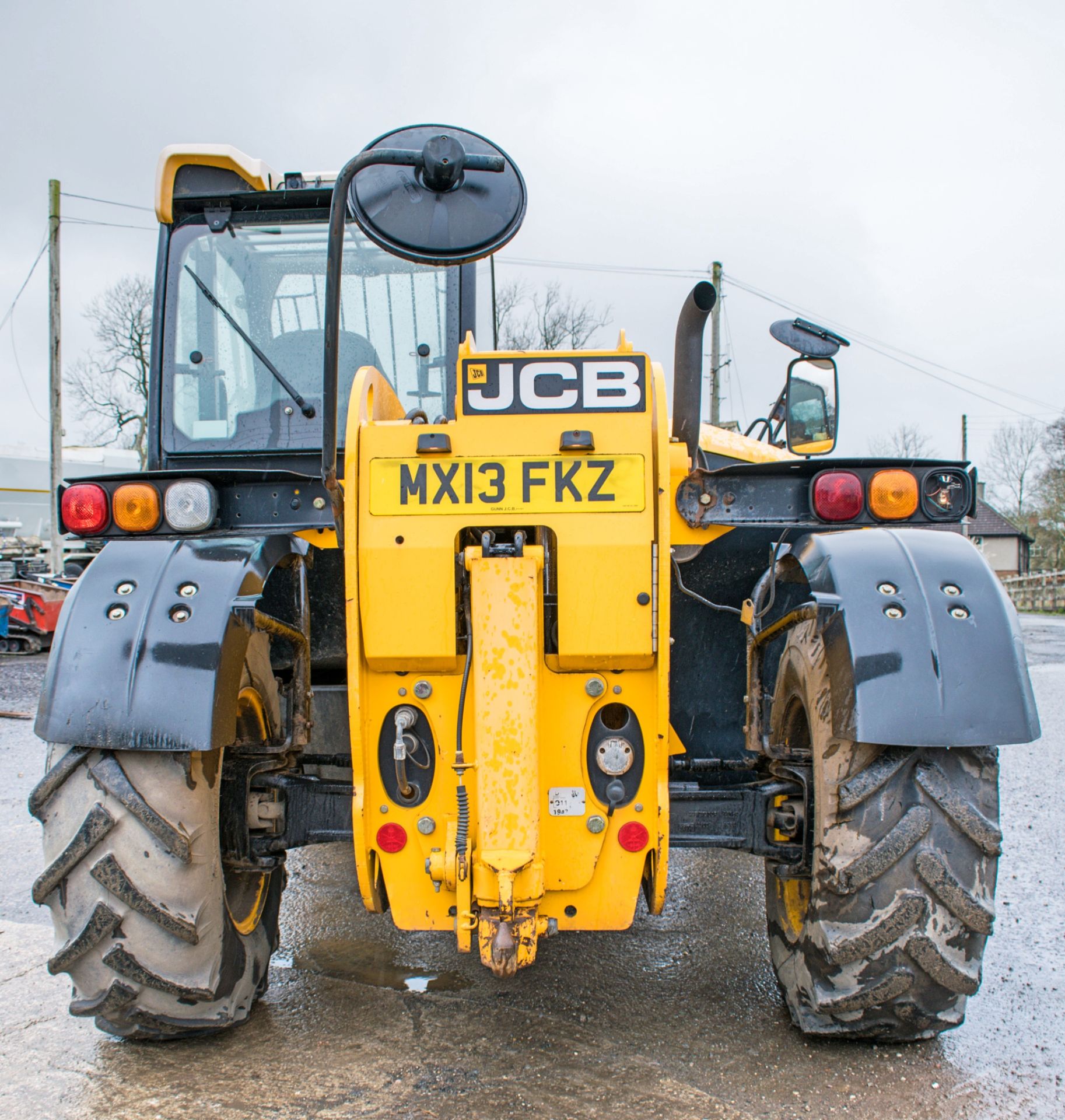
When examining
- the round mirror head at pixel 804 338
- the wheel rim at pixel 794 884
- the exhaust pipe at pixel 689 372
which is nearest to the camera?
the exhaust pipe at pixel 689 372

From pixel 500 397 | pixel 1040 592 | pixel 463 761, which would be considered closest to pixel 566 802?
pixel 463 761

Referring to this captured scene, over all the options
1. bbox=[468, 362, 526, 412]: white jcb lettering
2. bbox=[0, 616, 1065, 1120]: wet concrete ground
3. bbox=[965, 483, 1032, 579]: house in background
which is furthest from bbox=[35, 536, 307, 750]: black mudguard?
bbox=[965, 483, 1032, 579]: house in background

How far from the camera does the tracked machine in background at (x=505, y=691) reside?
2.25m

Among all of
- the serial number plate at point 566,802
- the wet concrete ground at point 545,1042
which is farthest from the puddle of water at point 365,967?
the serial number plate at point 566,802

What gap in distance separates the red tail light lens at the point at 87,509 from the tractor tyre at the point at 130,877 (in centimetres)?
60

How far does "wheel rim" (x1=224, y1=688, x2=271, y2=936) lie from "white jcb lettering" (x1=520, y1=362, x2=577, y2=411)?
1.07 meters

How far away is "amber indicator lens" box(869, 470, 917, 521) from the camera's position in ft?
8.53

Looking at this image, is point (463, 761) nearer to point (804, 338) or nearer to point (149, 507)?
point (149, 507)

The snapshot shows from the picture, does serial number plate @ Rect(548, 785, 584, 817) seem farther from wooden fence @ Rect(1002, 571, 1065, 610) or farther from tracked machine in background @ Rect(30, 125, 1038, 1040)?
wooden fence @ Rect(1002, 571, 1065, 610)

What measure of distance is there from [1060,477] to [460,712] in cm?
4953

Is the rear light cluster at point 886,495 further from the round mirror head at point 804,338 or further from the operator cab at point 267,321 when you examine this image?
the operator cab at point 267,321

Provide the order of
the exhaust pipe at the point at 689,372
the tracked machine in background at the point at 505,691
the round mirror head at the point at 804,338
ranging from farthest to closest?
the round mirror head at the point at 804,338, the exhaust pipe at the point at 689,372, the tracked machine in background at the point at 505,691

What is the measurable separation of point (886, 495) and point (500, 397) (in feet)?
3.52

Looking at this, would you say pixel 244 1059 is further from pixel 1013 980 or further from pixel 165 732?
pixel 1013 980
